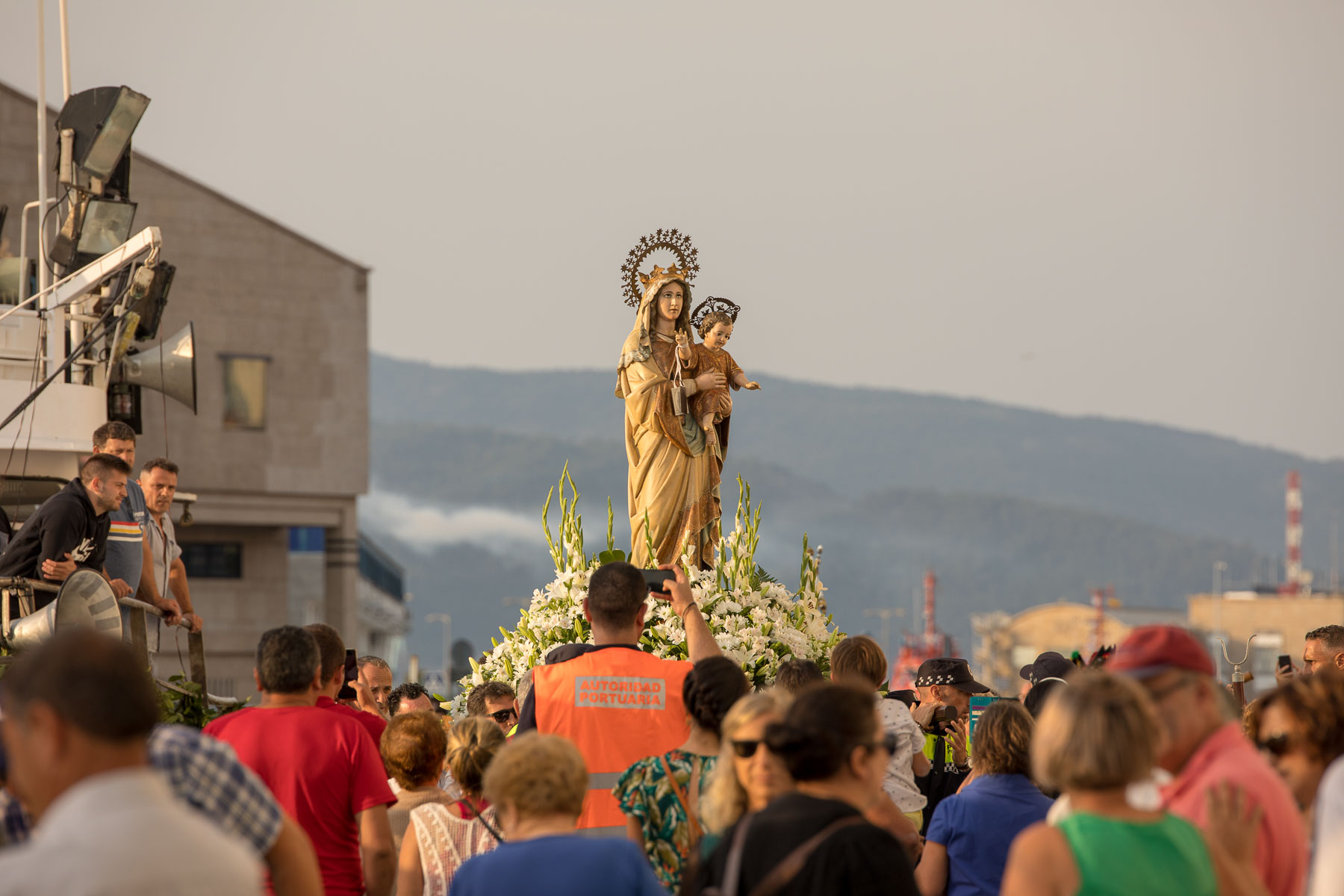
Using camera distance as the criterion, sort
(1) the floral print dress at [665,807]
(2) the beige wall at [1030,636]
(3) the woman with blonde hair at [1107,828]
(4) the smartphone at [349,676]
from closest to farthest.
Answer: (3) the woman with blonde hair at [1107,828] → (1) the floral print dress at [665,807] → (4) the smartphone at [349,676] → (2) the beige wall at [1030,636]

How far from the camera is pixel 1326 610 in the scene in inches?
3841

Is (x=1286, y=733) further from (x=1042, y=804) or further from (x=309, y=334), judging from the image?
(x=309, y=334)

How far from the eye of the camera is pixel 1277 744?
15.0 feet

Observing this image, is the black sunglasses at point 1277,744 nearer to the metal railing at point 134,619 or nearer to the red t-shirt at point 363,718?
the red t-shirt at point 363,718

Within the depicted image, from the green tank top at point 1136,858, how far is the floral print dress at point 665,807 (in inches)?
65.2

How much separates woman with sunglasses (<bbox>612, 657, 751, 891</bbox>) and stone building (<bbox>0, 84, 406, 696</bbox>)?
35.8 meters

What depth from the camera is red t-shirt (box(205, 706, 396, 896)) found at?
18.4 ft

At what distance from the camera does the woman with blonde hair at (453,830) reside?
5.61 meters

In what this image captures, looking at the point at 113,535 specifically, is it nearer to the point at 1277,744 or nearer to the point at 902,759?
the point at 902,759

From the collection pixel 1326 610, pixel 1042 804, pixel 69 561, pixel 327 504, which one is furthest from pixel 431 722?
pixel 1326 610

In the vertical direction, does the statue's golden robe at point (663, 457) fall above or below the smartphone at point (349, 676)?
above

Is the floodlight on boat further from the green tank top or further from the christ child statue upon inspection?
the green tank top

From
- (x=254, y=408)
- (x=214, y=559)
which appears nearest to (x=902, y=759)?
(x=254, y=408)

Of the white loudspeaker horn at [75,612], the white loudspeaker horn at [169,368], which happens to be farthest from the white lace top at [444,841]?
the white loudspeaker horn at [169,368]
